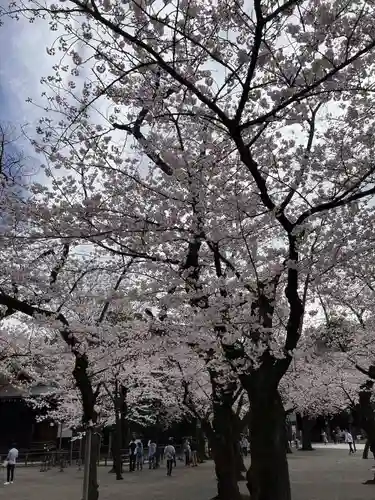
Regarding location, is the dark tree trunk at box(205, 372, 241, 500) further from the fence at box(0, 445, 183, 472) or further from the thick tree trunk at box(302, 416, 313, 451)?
the thick tree trunk at box(302, 416, 313, 451)

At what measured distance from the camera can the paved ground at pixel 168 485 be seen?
13383 mm

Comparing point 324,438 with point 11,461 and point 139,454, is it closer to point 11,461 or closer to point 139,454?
point 139,454

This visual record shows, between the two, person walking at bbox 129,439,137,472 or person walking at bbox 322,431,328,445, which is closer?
person walking at bbox 129,439,137,472

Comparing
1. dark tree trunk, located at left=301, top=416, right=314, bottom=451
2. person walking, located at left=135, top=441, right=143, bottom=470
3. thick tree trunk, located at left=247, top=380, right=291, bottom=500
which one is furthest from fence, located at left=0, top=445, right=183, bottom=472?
thick tree trunk, located at left=247, top=380, right=291, bottom=500

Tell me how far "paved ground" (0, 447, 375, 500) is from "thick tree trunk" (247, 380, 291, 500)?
23.9 ft

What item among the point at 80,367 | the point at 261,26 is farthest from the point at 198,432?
the point at 261,26

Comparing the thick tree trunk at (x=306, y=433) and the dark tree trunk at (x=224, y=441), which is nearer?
the dark tree trunk at (x=224, y=441)

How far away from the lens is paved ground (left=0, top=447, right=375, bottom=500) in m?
13.4

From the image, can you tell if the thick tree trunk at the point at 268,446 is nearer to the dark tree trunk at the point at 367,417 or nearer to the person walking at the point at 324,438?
the dark tree trunk at the point at 367,417

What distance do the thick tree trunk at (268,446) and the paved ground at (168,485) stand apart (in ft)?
23.9

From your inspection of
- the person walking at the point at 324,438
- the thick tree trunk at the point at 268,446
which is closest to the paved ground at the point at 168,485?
the thick tree trunk at the point at 268,446

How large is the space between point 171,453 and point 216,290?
15.1 metres

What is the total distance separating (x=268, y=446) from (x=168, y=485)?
1096cm

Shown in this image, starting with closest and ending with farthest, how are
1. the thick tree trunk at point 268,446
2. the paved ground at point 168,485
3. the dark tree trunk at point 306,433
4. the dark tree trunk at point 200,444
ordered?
the thick tree trunk at point 268,446 → the paved ground at point 168,485 → the dark tree trunk at point 200,444 → the dark tree trunk at point 306,433
